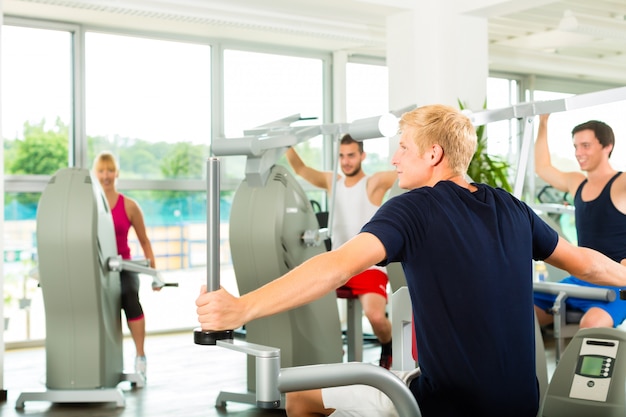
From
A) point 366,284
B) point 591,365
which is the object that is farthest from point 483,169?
point 591,365

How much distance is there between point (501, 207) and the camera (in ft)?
5.90

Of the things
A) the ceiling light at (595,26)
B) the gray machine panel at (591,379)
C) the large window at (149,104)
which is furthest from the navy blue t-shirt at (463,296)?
the large window at (149,104)

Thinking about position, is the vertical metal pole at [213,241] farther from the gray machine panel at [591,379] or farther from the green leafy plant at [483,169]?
the green leafy plant at [483,169]

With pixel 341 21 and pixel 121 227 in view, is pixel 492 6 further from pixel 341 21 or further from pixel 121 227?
pixel 121 227

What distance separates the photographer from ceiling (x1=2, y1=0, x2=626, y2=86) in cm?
529

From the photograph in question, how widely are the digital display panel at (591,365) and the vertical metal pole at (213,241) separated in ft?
3.76

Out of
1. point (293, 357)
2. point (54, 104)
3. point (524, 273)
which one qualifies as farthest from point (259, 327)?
point (54, 104)

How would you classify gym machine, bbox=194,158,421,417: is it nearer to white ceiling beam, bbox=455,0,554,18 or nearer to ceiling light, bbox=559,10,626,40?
white ceiling beam, bbox=455,0,554,18

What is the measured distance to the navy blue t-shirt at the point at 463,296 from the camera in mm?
1698

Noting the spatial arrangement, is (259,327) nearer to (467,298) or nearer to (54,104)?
(467,298)

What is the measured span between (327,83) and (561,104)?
4338mm

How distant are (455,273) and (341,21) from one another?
15.4 ft

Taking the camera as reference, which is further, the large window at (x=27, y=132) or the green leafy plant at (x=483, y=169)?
the large window at (x=27, y=132)

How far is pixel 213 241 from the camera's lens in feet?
4.98
